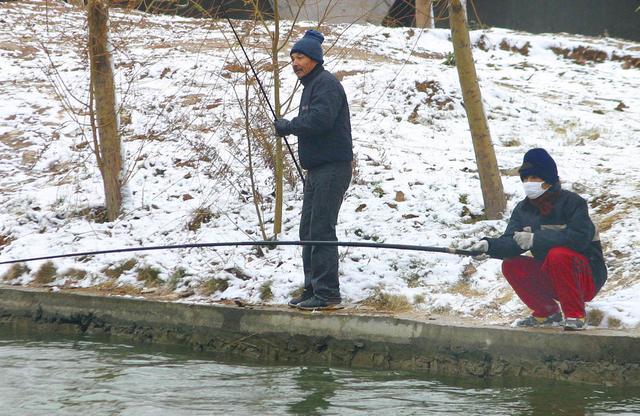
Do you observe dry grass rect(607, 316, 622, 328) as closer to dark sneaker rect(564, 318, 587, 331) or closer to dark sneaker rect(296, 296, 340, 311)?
dark sneaker rect(564, 318, 587, 331)

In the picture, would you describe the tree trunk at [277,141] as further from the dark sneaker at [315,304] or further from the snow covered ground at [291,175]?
the dark sneaker at [315,304]

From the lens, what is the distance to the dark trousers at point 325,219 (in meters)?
7.34

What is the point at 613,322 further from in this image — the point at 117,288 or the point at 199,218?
the point at 199,218

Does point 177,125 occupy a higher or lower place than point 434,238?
higher

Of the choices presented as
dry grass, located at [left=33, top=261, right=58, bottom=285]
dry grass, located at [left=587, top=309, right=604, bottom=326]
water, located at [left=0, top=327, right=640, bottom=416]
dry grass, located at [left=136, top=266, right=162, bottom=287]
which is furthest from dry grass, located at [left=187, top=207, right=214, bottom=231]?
dry grass, located at [left=587, top=309, right=604, bottom=326]

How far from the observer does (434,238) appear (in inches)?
349

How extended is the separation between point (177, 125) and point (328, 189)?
5815mm

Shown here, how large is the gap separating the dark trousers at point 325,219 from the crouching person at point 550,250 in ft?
4.34

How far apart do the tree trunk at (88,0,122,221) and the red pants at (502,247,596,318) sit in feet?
17.1

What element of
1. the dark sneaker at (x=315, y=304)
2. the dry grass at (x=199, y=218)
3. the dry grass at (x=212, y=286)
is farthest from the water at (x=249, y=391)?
the dry grass at (x=199, y=218)

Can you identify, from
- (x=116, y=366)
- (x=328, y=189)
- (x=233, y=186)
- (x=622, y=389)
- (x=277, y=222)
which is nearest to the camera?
(x=622, y=389)

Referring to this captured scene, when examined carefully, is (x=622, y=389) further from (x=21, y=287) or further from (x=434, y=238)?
(x=21, y=287)

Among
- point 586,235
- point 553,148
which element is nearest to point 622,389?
point 586,235

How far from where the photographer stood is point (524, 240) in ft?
20.9
